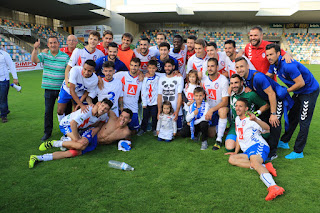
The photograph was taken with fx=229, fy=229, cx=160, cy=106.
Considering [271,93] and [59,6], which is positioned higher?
[59,6]

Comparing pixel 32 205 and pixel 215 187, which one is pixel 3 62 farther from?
pixel 215 187

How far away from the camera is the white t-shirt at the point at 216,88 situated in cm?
469

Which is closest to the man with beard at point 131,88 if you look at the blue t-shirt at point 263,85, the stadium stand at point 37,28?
the blue t-shirt at point 263,85

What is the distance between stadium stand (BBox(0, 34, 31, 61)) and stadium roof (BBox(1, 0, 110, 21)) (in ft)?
16.1

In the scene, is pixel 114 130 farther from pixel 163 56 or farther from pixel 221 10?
pixel 221 10

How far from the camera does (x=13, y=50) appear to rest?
2030 centimetres

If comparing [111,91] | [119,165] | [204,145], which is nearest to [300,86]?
[204,145]

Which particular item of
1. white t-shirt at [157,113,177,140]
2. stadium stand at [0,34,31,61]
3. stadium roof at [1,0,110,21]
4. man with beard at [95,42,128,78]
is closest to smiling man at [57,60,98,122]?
man with beard at [95,42,128,78]

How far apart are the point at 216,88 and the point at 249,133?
4.24ft

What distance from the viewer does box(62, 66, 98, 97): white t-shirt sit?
4250 mm

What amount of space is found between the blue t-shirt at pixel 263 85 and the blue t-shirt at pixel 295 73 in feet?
0.68

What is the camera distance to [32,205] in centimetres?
269

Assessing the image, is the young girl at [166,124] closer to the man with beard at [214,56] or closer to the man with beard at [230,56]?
the man with beard at [214,56]

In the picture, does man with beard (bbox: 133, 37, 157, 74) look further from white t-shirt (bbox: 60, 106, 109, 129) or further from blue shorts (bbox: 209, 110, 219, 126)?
blue shorts (bbox: 209, 110, 219, 126)
